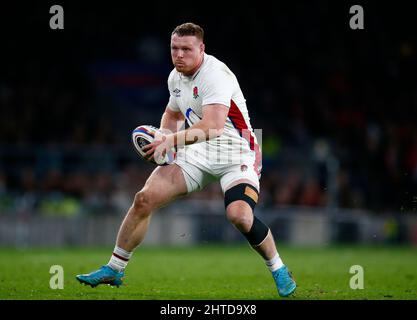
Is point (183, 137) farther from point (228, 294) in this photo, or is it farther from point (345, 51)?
point (345, 51)

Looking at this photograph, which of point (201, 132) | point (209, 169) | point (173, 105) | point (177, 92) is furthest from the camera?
point (173, 105)

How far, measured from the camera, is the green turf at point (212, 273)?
9008 millimetres

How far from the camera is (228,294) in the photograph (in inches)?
357

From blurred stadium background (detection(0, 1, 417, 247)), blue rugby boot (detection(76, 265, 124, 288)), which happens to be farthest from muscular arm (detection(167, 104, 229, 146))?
blurred stadium background (detection(0, 1, 417, 247))

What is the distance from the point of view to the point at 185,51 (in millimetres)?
8836

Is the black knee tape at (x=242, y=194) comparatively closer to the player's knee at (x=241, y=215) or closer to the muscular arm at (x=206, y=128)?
the player's knee at (x=241, y=215)

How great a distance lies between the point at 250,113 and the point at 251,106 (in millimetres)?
426

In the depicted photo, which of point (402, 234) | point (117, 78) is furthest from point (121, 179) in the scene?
point (402, 234)

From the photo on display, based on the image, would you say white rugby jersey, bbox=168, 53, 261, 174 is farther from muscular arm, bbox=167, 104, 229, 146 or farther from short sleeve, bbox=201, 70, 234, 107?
muscular arm, bbox=167, 104, 229, 146

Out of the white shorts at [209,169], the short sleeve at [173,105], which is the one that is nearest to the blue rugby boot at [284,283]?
the white shorts at [209,169]

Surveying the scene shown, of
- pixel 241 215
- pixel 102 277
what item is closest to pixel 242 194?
pixel 241 215

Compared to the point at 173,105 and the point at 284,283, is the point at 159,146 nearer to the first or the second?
the point at 173,105
